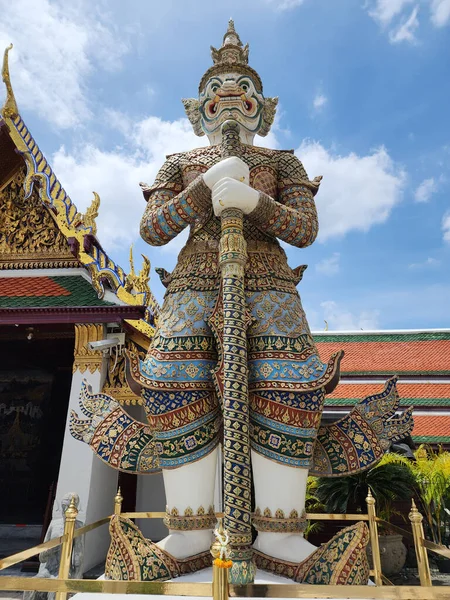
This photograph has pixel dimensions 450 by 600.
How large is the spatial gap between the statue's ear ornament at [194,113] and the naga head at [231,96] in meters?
0.06

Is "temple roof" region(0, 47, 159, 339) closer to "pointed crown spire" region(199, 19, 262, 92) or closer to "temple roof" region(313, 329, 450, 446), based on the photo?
"pointed crown spire" region(199, 19, 262, 92)

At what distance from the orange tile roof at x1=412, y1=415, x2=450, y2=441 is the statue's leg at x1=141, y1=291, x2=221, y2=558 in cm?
619

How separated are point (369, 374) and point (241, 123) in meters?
7.07

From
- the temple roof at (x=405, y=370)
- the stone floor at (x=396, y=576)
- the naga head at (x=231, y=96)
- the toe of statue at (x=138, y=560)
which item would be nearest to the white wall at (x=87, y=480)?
the stone floor at (x=396, y=576)

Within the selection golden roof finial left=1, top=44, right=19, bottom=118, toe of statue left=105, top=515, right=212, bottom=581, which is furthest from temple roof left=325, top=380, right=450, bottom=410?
golden roof finial left=1, top=44, right=19, bottom=118

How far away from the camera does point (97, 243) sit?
5.49 m

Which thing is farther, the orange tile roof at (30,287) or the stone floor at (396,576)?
the orange tile roof at (30,287)

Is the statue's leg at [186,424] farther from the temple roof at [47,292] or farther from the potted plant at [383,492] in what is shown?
the potted plant at [383,492]

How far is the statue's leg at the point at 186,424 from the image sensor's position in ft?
7.41

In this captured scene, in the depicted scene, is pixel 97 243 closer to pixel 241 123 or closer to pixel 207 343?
pixel 241 123

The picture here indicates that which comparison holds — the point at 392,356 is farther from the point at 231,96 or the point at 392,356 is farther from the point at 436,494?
the point at 231,96

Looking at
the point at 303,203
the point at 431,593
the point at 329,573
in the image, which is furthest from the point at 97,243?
the point at 431,593

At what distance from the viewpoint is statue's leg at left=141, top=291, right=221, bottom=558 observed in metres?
2.26

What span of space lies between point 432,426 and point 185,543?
6.61 metres
